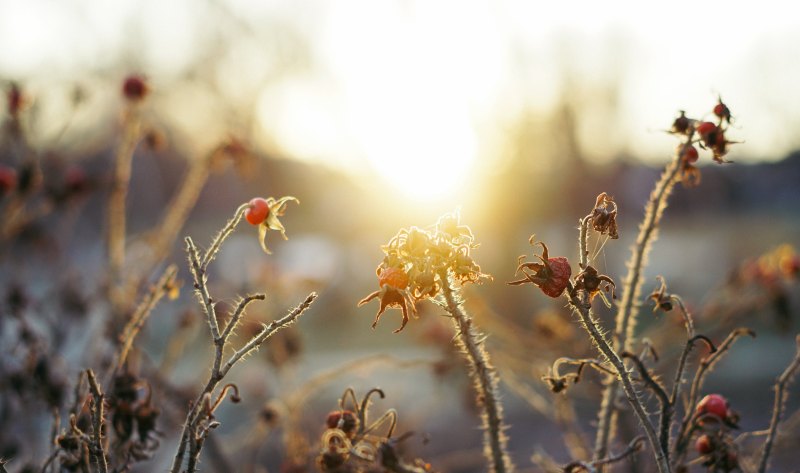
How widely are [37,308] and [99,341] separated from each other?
0.50 m

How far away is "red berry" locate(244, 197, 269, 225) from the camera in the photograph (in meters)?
1.38

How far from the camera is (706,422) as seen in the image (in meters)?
1.42

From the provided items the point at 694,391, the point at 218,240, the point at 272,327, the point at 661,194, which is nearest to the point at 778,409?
the point at 694,391

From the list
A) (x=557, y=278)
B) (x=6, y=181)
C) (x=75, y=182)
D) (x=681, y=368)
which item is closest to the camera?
(x=557, y=278)

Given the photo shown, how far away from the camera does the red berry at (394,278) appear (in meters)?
1.21

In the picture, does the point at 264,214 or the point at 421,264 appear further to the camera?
the point at 264,214

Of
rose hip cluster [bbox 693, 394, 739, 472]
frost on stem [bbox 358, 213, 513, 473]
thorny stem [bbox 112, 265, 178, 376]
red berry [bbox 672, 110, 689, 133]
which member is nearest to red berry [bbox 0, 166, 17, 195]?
thorny stem [bbox 112, 265, 178, 376]

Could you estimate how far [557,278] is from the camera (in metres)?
1.17

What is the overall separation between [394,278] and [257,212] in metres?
0.33

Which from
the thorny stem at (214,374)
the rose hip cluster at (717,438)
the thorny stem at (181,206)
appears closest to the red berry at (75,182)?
the thorny stem at (181,206)

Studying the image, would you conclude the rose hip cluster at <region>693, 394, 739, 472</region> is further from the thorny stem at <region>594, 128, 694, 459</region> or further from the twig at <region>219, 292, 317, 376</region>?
the twig at <region>219, 292, 317, 376</region>

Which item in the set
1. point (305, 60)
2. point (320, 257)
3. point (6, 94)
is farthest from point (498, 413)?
point (320, 257)

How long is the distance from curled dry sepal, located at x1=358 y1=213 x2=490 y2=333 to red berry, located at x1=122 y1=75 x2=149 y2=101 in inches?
65.2

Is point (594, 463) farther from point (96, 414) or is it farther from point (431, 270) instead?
point (96, 414)
